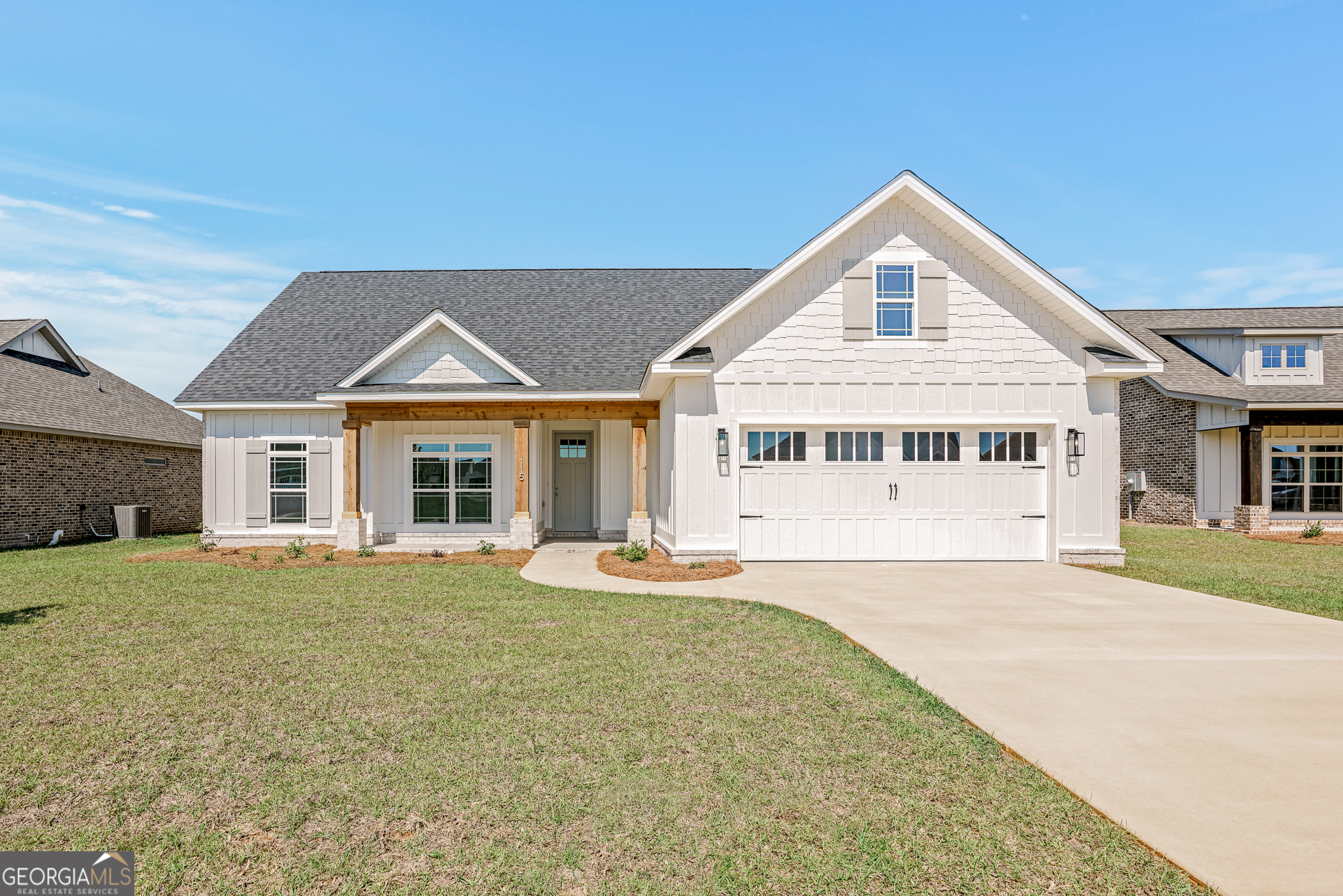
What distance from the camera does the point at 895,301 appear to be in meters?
11.9

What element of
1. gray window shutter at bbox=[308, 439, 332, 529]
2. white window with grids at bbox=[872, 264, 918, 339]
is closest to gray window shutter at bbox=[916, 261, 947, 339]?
white window with grids at bbox=[872, 264, 918, 339]

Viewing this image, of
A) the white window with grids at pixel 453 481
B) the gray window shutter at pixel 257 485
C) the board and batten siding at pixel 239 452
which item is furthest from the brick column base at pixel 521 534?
the gray window shutter at pixel 257 485

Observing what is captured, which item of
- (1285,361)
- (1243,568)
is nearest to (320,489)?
(1243,568)

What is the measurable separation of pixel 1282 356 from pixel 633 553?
2062 cm

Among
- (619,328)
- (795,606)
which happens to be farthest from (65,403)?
(795,606)

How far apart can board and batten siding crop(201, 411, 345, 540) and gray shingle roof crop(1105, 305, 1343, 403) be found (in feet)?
67.5

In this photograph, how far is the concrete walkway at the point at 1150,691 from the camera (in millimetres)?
3273

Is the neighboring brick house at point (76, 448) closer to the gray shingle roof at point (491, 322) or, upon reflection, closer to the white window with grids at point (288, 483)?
the gray shingle roof at point (491, 322)

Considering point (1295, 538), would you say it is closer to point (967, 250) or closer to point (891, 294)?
point (967, 250)

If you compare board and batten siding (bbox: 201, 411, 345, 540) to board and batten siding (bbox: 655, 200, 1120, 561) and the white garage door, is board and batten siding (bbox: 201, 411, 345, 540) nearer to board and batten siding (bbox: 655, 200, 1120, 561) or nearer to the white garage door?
board and batten siding (bbox: 655, 200, 1120, 561)

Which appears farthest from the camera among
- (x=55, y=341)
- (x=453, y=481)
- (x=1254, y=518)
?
(x=55, y=341)

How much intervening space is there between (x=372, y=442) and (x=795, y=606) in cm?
1062

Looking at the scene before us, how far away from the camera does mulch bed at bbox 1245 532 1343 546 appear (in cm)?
1630

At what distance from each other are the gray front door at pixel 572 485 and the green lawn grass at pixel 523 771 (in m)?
9.49
